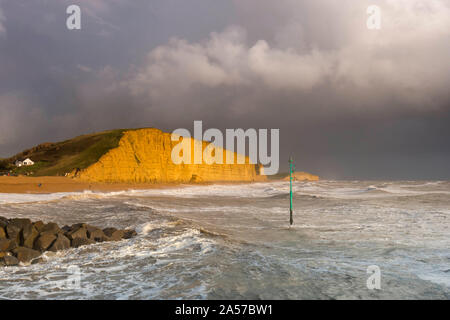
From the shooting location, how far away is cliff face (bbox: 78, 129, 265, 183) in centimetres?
7138

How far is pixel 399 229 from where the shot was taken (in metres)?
13.7

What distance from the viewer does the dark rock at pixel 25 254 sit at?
8.64 meters

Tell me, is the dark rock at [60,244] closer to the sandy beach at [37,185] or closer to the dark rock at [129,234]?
the dark rock at [129,234]

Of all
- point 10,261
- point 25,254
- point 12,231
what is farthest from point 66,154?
point 10,261

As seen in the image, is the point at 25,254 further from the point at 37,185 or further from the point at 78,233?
the point at 37,185

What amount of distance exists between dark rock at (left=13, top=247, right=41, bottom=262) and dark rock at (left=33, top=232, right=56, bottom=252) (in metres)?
0.75

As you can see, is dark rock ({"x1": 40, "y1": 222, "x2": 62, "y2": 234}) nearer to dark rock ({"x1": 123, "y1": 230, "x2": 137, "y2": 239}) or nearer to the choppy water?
the choppy water

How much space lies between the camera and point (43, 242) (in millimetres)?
9852

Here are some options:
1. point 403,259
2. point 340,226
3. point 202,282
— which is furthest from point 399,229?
point 202,282

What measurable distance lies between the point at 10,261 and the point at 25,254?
43cm

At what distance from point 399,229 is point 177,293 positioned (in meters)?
11.8

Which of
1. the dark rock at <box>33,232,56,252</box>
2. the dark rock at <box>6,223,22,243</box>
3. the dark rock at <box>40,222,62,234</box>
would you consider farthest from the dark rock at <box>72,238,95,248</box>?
the dark rock at <box>6,223,22,243</box>

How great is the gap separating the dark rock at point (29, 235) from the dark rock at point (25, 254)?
1.11 m

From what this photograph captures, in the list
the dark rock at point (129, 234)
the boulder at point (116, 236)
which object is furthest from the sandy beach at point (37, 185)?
the boulder at point (116, 236)
